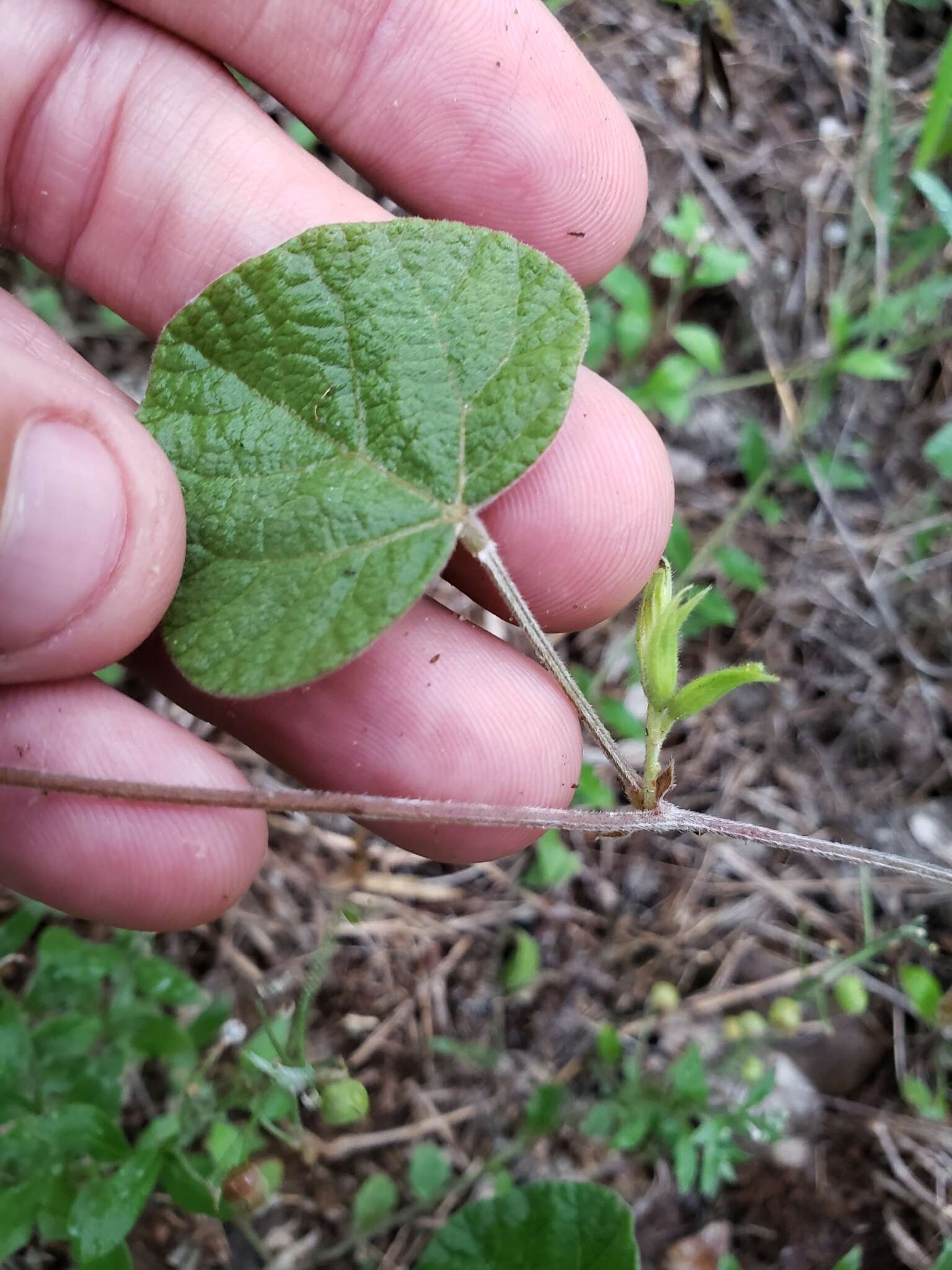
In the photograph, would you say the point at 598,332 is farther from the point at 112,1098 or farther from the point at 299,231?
the point at 112,1098

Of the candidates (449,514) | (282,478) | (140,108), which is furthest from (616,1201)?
(140,108)

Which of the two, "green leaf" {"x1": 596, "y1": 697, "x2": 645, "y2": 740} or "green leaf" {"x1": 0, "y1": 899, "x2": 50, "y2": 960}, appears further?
"green leaf" {"x1": 596, "y1": 697, "x2": 645, "y2": 740}

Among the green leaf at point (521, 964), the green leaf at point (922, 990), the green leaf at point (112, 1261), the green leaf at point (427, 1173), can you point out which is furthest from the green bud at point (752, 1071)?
the green leaf at point (112, 1261)

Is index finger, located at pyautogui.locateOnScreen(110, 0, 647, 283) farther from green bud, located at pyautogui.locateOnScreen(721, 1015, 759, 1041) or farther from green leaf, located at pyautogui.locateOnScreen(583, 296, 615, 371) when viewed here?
green bud, located at pyautogui.locateOnScreen(721, 1015, 759, 1041)

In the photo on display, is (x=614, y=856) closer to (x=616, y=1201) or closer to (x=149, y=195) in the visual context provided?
(x=616, y=1201)

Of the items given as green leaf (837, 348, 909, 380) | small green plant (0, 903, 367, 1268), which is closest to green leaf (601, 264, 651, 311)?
green leaf (837, 348, 909, 380)

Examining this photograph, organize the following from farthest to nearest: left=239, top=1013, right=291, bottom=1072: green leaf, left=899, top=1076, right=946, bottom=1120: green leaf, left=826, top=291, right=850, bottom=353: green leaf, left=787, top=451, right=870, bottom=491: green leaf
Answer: left=787, top=451, right=870, bottom=491: green leaf, left=826, top=291, right=850, bottom=353: green leaf, left=899, top=1076, right=946, bottom=1120: green leaf, left=239, top=1013, right=291, bottom=1072: green leaf

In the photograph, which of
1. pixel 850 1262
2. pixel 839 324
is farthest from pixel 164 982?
pixel 839 324
